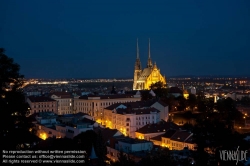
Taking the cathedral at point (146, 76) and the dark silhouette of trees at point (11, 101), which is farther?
the cathedral at point (146, 76)

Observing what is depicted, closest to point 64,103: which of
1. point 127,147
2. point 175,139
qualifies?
point 175,139

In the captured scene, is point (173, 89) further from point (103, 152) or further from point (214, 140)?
point (214, 140)

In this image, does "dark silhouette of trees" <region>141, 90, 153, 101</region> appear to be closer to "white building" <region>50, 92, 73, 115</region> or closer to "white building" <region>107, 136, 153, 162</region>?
"white building" <region>50, 92, 73, 115</region>

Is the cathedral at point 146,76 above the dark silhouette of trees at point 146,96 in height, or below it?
above

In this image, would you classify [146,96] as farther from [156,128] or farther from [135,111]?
[156,128]

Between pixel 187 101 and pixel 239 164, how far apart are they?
48.3 meters

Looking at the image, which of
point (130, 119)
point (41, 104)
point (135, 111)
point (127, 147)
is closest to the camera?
point (127, 147)

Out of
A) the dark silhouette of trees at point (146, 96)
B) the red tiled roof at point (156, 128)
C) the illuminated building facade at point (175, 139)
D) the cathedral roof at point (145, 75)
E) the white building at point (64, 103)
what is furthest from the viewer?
the cathedral roof at point (145, 75)

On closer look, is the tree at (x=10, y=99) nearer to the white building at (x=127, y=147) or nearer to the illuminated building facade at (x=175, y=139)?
the white building at (x=127, y=147)

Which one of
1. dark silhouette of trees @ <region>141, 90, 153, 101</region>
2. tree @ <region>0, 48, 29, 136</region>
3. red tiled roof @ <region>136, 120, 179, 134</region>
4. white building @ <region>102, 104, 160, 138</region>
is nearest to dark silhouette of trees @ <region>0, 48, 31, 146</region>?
tree @ <region>0, 48, 29, 136</region>

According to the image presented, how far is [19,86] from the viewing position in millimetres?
12336

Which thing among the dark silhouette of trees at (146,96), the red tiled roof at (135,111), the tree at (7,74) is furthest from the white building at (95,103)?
the tree at (7,74)

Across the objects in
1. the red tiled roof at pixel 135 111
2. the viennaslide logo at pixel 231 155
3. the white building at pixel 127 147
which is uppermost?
the red tiled roof at pixel 135 111

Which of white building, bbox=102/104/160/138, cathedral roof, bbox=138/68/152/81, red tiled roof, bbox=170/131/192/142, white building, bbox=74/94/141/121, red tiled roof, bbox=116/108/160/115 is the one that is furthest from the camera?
cathedral roof, bbox=138/68/152/81
